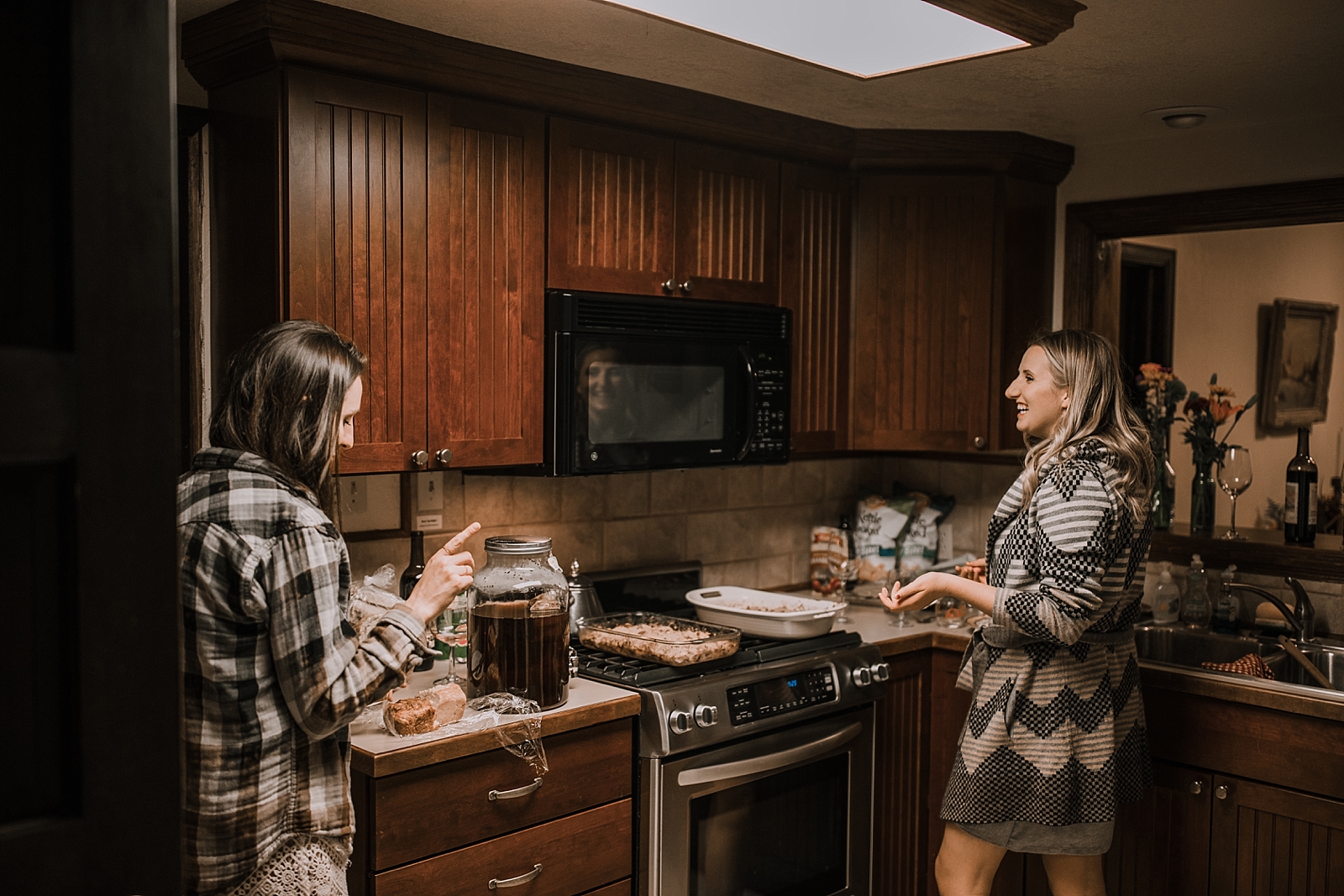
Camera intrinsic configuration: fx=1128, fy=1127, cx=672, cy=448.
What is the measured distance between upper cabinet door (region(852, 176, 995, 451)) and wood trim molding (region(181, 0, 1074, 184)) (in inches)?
4.3

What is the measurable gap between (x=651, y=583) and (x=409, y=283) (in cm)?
121

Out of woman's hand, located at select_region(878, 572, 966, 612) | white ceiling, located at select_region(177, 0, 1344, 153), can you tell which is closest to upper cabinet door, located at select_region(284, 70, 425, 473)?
white ceiling, located at select_region(177, 0, 1344, 153)

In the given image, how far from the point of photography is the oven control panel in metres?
2.45

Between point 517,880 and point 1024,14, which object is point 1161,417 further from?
point 517,880

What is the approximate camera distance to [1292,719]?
243 centimetres

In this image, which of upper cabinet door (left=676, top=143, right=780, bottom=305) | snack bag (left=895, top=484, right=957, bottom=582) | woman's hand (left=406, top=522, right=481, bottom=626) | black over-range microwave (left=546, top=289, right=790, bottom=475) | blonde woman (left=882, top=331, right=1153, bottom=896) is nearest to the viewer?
woman's hand (left=406, top=522, right=481, bottom=626)

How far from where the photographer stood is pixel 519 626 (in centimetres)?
219

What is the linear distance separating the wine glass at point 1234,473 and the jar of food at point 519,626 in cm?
194

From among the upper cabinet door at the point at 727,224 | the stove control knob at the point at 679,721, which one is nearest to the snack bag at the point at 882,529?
the upper cabinet door at the point at 727,224

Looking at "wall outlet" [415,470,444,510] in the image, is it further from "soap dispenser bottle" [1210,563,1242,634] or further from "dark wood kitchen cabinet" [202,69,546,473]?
"soap dispenser bottle" [1210,563,1242,634]

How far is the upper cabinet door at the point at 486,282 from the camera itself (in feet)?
7.62

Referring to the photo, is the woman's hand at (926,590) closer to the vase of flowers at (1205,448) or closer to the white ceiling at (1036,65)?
the white ceiling at (1036,65)

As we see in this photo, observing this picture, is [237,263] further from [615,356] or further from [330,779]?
[330,779]

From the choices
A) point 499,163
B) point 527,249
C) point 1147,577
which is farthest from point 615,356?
point 1147,577
